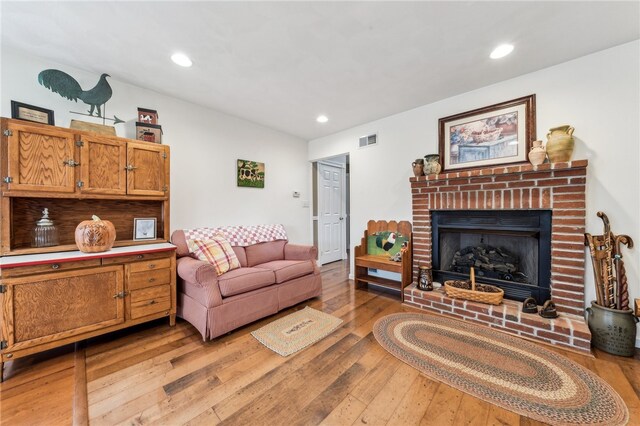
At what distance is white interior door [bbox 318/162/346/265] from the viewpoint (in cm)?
475

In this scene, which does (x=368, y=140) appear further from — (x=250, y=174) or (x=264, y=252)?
(x=264, y=252)

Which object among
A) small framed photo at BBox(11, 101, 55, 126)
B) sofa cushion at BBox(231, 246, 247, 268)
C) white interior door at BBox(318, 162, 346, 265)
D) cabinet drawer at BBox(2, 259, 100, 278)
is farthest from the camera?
white interior door at BBox(318, 162, 346, 265)

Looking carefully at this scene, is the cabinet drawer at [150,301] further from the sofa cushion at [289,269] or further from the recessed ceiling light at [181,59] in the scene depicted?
the recessed ceiling light at [181,59]

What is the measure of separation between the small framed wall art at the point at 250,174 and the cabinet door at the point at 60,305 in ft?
6.06

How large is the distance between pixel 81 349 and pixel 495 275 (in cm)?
400

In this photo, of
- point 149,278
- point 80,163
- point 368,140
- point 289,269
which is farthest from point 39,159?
point 368,140

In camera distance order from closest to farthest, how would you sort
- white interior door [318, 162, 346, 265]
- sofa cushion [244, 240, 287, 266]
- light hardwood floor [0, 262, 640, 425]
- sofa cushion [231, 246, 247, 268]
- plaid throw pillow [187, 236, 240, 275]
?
1. light hardwood floor [0, 262, 640, 425]
2. plaid throw pillow [187, 236, 240, 275]
3. sofa cushion [231, 246, 247, 268]
4. sofa cushion [244, 240, 287, 266]
5. white interior door [318, 162, 346, 265]

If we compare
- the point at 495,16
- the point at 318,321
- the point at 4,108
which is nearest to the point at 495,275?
the point at 318,321

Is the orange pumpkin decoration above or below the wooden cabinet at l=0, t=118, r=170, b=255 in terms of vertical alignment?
below

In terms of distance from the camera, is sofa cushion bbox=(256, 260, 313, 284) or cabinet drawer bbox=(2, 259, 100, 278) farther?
sofa cushion bbox=(256, 260, 313, 284)

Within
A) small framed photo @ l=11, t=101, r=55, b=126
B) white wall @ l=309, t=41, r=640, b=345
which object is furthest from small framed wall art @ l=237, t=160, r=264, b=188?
white wall @ l=309, t=41, r=640, b=345

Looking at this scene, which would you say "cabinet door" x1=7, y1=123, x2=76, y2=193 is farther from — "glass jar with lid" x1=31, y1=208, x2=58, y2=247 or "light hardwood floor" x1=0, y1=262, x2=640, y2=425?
"light hardwood floor" x1=0, y1=262, x2=640, y2=425

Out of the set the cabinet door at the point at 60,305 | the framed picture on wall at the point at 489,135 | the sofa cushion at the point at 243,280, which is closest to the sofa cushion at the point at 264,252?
the sofa cushion at the point at 243,280

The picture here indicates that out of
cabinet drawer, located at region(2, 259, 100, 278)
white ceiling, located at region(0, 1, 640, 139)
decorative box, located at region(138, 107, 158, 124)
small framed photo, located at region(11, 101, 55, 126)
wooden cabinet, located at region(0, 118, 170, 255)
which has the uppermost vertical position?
white ceiling, located at region(0, 1, 640, 139)
